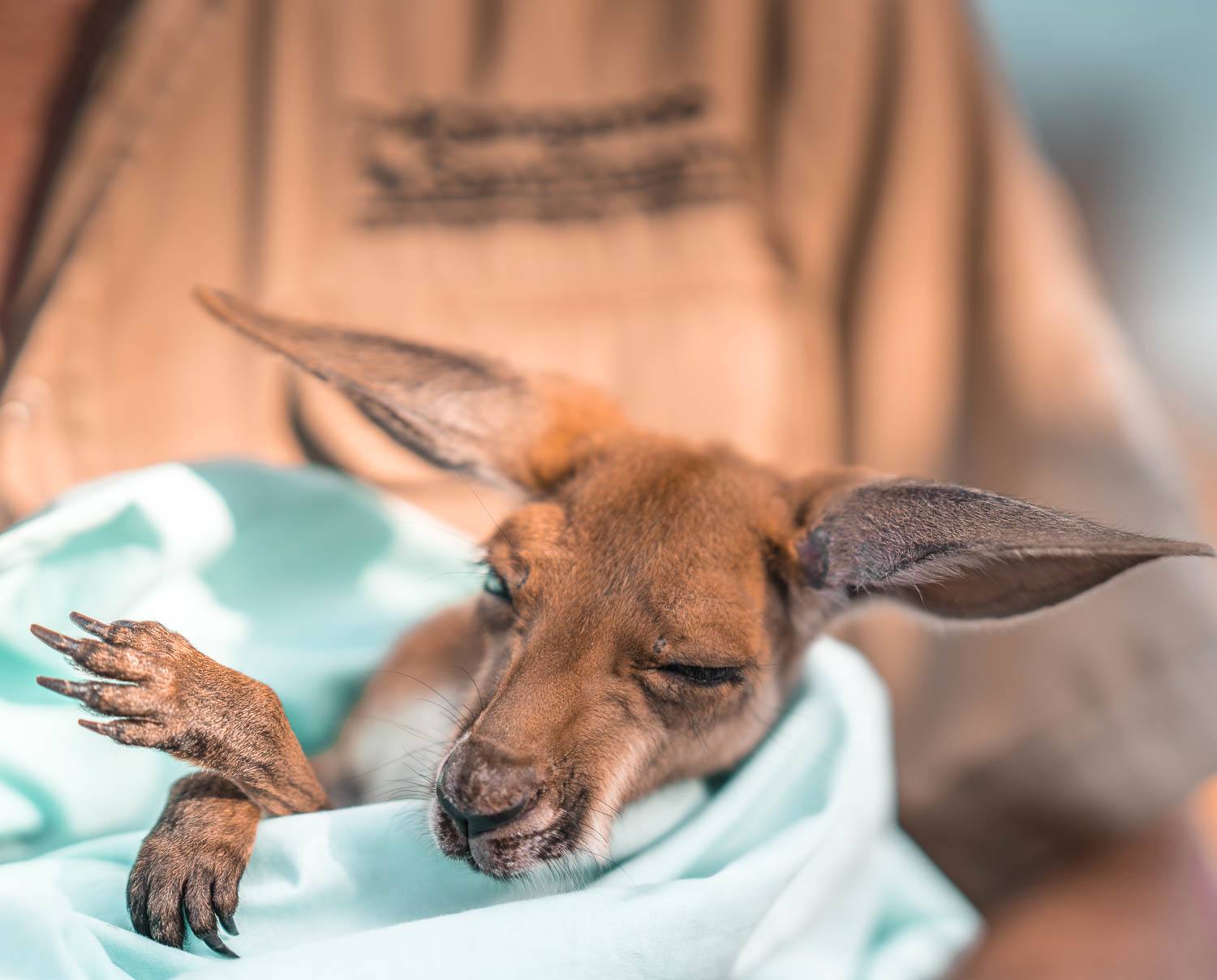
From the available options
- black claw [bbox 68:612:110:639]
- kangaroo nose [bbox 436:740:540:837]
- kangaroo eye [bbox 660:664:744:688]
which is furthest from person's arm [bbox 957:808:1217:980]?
black claw [bbox 68:612:110:639]

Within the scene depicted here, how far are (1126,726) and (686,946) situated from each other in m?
1.43

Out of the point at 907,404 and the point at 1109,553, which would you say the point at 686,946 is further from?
the point at 907,404

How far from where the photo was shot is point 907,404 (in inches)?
99.0

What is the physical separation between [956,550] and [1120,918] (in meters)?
1.24

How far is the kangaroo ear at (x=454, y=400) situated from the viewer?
1585 mm

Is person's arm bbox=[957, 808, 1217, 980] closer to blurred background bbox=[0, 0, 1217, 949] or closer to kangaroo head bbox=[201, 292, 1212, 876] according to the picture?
blurred background bbox=[0, 0, 1217, 949]

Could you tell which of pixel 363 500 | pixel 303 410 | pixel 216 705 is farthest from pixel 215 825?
pixel 303 410

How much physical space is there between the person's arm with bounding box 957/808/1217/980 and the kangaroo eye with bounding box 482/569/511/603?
1.28 m

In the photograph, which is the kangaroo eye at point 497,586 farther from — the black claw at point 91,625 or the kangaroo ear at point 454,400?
the black claw at point 91,625

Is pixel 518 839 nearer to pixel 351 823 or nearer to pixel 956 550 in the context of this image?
pixel 351 823

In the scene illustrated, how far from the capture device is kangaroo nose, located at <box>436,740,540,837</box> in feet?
4.12

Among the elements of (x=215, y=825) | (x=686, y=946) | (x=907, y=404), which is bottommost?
(x=686, y=946)

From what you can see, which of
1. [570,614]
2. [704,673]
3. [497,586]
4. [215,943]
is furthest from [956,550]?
[215,943]

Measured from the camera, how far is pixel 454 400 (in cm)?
179
